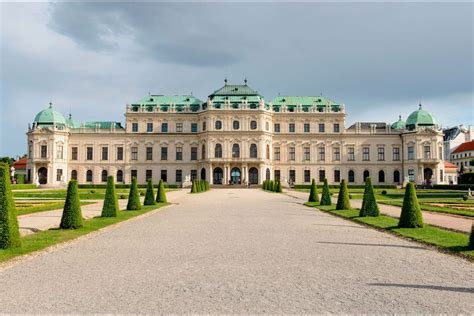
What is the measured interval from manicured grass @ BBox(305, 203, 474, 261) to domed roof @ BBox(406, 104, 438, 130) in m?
54.0

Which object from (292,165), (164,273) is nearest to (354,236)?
(164,273)

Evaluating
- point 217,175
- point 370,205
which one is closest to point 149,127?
point 217,175

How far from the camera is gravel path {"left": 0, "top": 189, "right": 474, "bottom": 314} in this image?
565 centimetres

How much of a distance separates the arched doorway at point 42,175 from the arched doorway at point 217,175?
24.3 metres

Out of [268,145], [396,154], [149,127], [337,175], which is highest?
[149,127]

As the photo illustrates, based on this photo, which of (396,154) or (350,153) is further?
(350,153)

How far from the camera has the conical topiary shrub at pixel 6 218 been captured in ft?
31.2

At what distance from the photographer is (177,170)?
220ft

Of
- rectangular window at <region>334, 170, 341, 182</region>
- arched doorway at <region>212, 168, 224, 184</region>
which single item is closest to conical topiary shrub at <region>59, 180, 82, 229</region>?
arched doorway at <region>212, 168, 224, 184</region>

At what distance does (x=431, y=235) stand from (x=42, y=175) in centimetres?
6129

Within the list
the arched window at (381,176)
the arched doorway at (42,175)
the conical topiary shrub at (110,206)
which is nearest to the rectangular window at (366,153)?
the arched window at (381,176)

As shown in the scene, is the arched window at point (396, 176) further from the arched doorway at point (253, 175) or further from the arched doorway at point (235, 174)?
the arched doorway at point (235, 174)

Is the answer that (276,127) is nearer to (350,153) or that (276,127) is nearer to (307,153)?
(307,153)

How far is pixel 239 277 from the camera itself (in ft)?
23.4
